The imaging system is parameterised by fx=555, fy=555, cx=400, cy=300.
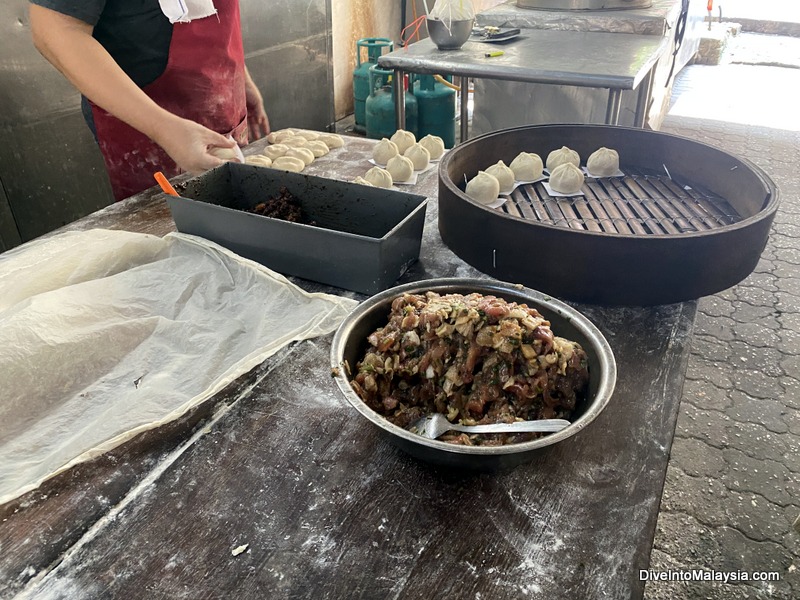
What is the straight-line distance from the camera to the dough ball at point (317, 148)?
250 centimetres

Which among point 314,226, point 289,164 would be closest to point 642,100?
point 289,164

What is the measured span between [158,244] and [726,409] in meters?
2.60

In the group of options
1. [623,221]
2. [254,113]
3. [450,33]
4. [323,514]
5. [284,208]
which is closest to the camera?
[323,514]

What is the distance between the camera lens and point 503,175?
2.09 metres

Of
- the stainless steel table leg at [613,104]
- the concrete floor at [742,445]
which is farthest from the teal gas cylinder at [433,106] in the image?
the concrete floor at [742,445]

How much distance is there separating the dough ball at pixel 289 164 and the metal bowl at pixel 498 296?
1.31m

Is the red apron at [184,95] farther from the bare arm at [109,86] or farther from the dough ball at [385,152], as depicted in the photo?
the dough ball at [385,152]

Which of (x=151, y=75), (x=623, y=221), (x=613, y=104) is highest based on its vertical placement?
(x=151, y=75)

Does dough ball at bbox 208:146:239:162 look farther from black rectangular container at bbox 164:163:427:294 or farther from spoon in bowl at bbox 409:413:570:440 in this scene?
spoon in bowl at bbox 409:413:570:440

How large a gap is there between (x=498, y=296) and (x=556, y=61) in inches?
96.8

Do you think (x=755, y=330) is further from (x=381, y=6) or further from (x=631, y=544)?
(x=381, y=6)

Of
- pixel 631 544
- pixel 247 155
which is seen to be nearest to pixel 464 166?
pixel 247 155

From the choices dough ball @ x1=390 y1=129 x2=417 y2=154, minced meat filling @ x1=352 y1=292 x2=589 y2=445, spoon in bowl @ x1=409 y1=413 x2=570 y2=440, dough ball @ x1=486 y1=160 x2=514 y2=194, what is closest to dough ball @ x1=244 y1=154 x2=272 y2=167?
dough ball @ x1=390 y1=129 x2=417 y2=154

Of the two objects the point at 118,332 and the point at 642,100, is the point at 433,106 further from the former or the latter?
the point at 118,332
